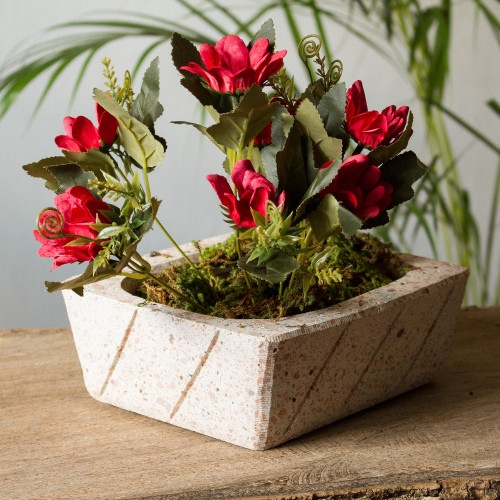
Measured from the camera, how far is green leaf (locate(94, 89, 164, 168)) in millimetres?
581

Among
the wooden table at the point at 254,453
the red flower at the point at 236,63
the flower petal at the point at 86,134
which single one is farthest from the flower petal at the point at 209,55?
the wooden table at the point at 254,453

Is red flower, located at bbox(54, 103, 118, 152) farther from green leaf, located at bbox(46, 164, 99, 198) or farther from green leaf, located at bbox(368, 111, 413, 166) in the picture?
green leaf, located at bbox(368, 111, 413, 166)

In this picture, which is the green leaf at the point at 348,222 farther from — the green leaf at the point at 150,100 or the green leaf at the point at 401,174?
the green leaf at the point at 150,100

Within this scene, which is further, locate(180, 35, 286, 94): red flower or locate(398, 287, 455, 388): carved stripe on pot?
locate(398, 287, 455, 388): carved stripe on pot

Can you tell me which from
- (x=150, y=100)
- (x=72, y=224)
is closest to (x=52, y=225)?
(x=72, y=224)

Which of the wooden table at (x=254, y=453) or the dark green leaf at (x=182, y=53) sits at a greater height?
the dark green leaf at (x=182, y=53)

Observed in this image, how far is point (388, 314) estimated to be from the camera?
62cm

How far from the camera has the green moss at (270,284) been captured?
616 mm

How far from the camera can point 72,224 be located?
1.78 ft

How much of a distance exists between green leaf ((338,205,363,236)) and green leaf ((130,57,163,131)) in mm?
191

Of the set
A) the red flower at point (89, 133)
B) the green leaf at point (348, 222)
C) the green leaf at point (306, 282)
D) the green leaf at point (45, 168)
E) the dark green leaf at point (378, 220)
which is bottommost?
the green leaf at point (306, 282)

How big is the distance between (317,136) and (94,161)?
0.19 metres

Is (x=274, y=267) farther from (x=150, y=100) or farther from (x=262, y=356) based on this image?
(x=150, y=100)

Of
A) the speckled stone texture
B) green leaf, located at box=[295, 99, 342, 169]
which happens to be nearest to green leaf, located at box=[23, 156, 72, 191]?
the speckled stone texture
